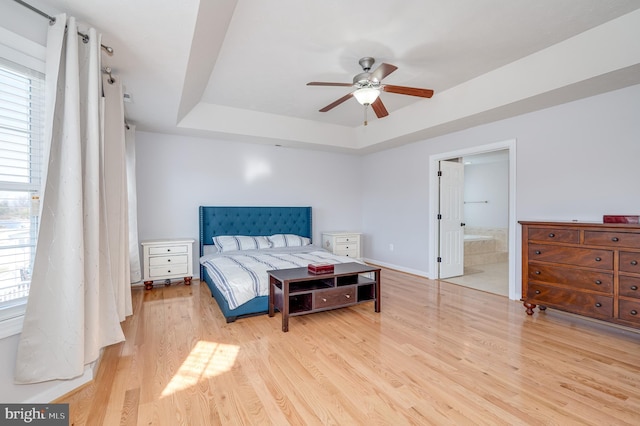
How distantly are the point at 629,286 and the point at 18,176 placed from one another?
470 centimetres

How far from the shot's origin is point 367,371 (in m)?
2.17

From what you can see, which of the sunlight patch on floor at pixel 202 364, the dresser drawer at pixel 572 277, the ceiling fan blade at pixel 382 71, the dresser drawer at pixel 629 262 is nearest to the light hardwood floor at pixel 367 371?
the sunlight patch on floor at pixel 202 364

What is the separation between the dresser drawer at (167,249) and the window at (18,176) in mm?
2595

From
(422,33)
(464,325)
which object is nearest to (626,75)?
(422,33)

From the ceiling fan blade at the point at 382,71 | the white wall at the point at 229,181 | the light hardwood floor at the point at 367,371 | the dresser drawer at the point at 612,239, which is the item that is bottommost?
the light hardwood floor at the point at 367,371

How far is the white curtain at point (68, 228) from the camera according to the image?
1709 millimetres

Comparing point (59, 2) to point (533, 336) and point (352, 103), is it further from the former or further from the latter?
point (533, 336)

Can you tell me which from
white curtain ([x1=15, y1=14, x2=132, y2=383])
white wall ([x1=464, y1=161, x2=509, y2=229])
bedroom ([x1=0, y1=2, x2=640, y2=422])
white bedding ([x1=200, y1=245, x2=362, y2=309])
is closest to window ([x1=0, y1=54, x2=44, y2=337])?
white curtain ([x1=15, y1=14, x2=132, y2=383])

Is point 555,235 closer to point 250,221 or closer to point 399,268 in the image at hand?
point 399,268

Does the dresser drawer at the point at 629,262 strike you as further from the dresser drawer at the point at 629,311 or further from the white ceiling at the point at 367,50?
the white ceiling at the point at 367,50

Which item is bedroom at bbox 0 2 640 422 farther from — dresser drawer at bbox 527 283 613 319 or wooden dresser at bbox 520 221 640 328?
dresser drawer at bbox 527 283 613 319

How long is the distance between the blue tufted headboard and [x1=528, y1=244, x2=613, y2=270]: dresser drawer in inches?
142

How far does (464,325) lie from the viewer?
3.04m

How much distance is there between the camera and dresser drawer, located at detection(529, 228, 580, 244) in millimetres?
2938
